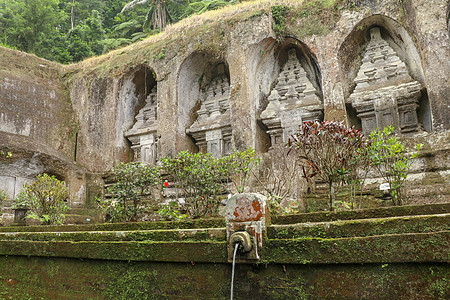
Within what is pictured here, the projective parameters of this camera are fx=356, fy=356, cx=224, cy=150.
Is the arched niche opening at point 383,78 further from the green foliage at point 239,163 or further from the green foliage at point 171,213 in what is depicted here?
the green foliage at point 171,213

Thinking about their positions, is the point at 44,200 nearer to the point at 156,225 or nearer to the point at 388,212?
the point at 156,225

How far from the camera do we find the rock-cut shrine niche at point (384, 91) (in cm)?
982

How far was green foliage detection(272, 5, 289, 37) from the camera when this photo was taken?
1132cm

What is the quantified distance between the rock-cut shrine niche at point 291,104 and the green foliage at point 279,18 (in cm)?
119

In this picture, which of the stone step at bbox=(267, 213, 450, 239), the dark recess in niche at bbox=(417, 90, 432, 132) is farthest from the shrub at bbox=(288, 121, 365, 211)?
the dark recess in niche at bbox=(417, 90, 432, 132)

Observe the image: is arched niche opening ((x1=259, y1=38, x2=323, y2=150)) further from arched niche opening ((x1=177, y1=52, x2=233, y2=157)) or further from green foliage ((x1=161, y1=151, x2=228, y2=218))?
green foliage ((x1=161, y1=151, x2=228, y2=218))

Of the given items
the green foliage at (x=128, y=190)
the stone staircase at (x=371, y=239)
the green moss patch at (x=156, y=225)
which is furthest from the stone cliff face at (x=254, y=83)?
the green moss patch at (x=156, y=225)

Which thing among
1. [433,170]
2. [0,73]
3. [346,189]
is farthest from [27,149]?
[433,170]

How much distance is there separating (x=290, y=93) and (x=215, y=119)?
2.80 m

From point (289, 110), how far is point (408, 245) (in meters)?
9.07

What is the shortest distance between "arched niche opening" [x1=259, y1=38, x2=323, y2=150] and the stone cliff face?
3 cm

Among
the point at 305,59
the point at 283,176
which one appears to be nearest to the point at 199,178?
the point at 283,176

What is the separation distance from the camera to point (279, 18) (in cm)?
1134

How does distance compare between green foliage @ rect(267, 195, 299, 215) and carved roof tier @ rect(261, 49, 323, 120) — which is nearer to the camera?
green foliage @ rect(267, 195, 299, 215)
